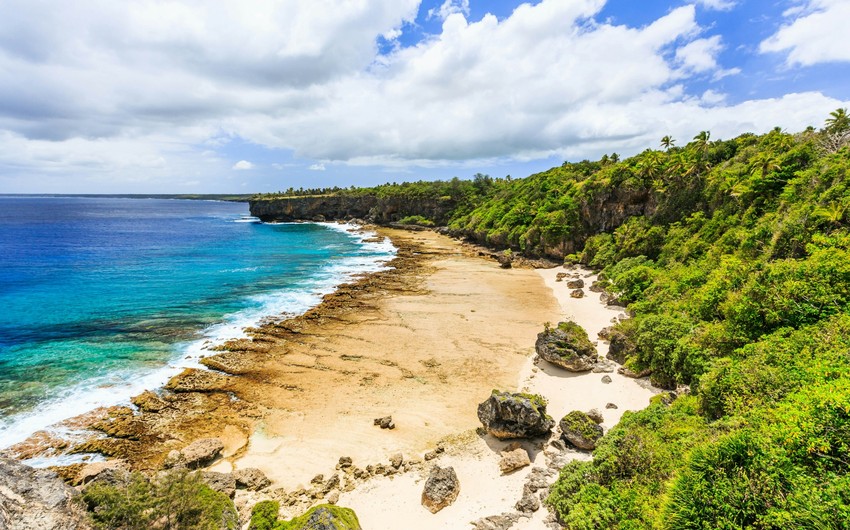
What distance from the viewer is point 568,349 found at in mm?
26469

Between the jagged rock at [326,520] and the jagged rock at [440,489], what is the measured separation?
11.2 ft

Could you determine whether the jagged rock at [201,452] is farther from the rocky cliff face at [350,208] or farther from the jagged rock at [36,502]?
the rocky cliff face at [350,208]

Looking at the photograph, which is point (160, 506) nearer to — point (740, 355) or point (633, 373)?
point (740, 355)

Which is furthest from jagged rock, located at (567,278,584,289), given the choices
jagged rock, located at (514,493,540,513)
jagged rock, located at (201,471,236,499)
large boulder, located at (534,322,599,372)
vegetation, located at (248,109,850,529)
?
jagged rock, located at (201,471,236,499)

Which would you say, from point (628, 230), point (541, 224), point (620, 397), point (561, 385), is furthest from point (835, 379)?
point (541, 224)

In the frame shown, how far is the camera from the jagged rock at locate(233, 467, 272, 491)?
17016mm

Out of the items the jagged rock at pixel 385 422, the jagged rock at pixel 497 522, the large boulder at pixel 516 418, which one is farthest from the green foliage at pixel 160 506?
the large boulder at pixel 516 418

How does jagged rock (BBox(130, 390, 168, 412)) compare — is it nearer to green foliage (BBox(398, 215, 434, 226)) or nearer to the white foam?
the white foam

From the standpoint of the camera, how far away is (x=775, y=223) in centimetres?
2761

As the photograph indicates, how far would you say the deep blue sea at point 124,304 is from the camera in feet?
83.6

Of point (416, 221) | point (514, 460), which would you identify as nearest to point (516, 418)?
point (514, 460)

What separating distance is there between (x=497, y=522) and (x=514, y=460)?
3878mm

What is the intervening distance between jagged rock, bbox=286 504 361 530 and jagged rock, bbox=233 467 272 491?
4.64 metres

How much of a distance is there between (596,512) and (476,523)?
4587 mm
